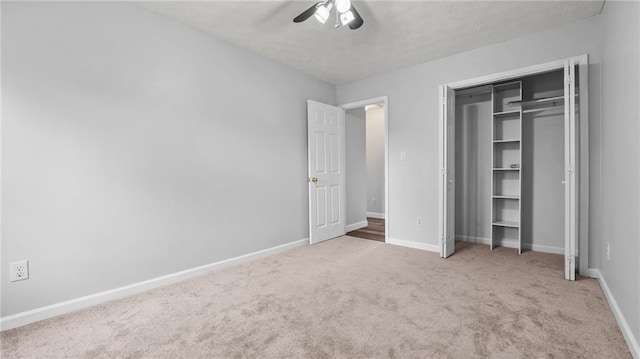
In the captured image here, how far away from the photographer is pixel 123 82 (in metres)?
2.46

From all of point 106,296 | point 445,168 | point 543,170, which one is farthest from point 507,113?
point 106,296

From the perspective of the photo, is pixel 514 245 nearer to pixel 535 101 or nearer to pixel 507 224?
pixel 507 224

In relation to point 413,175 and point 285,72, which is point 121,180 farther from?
point 413,175

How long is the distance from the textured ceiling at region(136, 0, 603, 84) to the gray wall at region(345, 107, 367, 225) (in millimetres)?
1545

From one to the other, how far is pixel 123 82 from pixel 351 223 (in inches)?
153

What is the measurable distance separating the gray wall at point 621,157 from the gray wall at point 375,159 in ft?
13.6

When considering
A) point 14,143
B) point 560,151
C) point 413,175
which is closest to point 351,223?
point 413,175

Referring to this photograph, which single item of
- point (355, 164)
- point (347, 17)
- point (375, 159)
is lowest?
point (355, 164)

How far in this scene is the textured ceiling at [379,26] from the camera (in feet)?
8.38

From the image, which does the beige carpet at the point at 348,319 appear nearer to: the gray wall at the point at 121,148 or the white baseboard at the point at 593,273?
the white baseboard at the point at 593,273

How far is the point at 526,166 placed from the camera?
3.77 metres

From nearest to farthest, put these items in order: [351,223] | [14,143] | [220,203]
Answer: [14,143], [220,203], [351,223]

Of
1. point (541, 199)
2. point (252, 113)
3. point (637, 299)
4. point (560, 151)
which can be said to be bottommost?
point (637, 299)

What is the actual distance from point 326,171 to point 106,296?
2.97m
